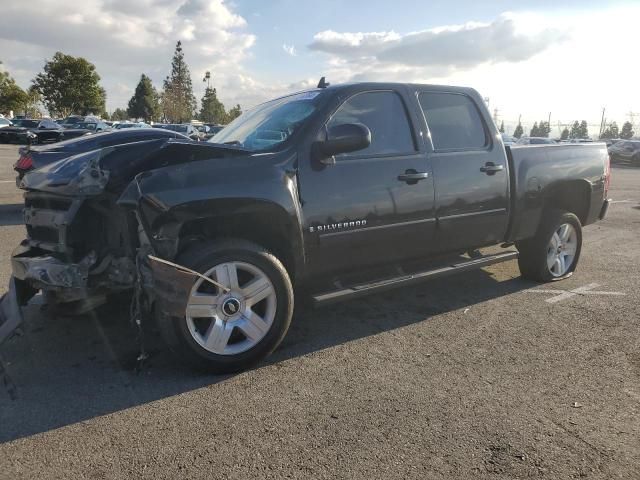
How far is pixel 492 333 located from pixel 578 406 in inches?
43.6

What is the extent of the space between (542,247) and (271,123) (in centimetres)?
309

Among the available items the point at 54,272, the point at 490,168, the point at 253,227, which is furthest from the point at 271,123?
the point at 490,168

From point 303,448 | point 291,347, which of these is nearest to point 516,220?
point 291,347

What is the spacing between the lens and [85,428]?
2.70 m

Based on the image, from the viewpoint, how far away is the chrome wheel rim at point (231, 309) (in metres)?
3.18

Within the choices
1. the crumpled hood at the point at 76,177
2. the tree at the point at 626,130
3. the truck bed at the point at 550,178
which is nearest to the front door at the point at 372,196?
the truck bed at the point at 550,178

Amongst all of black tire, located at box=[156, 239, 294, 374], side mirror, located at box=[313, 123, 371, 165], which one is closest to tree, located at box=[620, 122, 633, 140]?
side mirror, located at box=[313, 123, 371, 165]

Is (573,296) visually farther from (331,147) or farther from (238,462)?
(238,462)

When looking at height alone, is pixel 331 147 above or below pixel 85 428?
above

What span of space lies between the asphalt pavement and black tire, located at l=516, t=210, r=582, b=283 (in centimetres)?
72

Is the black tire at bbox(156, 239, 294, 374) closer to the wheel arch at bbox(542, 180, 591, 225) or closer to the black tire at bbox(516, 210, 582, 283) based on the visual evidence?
the black tire at bbox(516, 210, 582, 283)

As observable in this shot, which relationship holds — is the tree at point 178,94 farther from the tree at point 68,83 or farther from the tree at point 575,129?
the tree at point 575,129

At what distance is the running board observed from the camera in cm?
362

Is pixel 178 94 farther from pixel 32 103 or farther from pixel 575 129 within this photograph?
pixel 575 129
